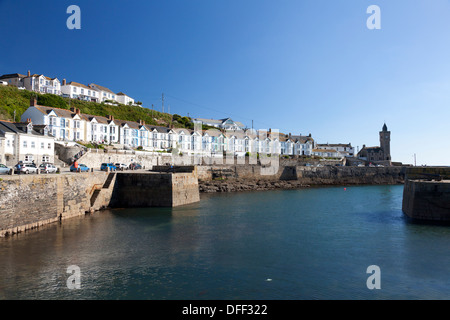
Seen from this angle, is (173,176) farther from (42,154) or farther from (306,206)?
(42,154)

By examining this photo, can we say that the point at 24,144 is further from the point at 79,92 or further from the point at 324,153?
the point at 324,153

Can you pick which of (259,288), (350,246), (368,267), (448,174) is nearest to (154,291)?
(259,288)

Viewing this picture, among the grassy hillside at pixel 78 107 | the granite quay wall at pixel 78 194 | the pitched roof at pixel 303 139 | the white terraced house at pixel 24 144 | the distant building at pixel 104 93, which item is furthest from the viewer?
the pitched roof at pixel 303 139

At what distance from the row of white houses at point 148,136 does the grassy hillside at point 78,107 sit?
850 centimetres

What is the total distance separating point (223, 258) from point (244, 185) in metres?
37.3

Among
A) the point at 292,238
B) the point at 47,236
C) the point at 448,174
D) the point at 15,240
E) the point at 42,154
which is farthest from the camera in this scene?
the point at 42,154

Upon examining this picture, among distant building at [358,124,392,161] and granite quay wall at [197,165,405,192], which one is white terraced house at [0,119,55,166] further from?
distant building at [358,124,392,161]

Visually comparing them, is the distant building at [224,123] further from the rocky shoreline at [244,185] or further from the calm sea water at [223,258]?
the calm sea water at [223,258]

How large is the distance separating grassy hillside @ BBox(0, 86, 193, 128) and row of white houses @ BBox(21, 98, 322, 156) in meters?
8.50

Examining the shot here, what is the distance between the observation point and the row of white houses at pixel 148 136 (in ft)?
164

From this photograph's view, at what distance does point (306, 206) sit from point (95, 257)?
84.1 ft

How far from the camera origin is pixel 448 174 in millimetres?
33625

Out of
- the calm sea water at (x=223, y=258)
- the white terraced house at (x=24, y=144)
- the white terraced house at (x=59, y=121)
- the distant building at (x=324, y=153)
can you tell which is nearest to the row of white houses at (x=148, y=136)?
the white terraced house at (x=59, y=121)

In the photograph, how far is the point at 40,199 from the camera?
20.7 metres
